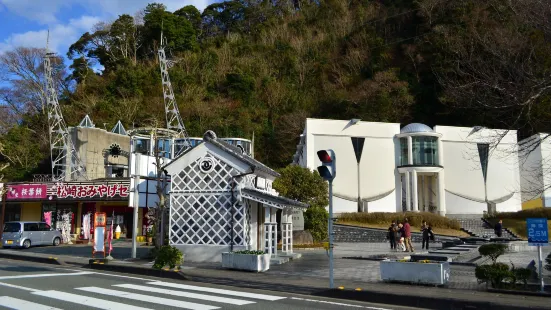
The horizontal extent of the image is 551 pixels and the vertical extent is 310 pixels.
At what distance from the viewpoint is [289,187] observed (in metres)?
29.8

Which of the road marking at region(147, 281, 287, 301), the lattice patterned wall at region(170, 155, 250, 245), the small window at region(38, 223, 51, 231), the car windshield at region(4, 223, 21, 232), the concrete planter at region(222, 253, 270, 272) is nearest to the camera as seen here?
the road marking at region(147, 281, 287, 301)

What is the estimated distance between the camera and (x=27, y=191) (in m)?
32.4

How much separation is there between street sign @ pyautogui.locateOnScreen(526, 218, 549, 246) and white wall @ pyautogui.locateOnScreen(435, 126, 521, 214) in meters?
32.6

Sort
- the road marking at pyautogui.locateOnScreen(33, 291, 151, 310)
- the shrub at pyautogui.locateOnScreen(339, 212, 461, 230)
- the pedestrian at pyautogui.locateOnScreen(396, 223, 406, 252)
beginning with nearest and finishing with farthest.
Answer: the road marking at pyautogui.locateOnScreen(33, 291, 151, 310) < the pedestrian at pyautogui.locateOnScreen(396, 223, 406, 252) < the shrub at pyautogui.locateOnScreen(339, 212, 461, 230)

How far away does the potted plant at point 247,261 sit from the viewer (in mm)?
13625

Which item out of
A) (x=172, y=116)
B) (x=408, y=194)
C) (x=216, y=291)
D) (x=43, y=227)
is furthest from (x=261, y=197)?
(x=172, y=116)

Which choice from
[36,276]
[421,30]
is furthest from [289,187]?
[421,30]

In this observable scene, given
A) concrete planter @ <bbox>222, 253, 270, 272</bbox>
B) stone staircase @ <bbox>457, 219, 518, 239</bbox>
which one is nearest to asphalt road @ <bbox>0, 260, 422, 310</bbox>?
concrete planter @ <bbox>222, 253, 270, 272</bbox>

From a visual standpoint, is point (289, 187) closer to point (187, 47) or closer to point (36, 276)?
point (36, 276)

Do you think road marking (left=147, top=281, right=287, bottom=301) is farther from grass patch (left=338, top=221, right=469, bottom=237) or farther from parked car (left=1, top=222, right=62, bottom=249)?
grass patch (left=338, top=221, right=469, bottom=237)

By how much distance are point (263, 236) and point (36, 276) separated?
25.8 feet

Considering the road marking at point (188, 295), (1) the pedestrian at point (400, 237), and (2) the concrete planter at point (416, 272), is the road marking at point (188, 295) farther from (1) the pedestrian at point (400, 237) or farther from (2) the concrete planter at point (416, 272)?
(1) the pedestrian at point (400, 237)

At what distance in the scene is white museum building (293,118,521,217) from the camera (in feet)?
133

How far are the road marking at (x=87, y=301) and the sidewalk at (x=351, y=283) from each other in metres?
3.71
